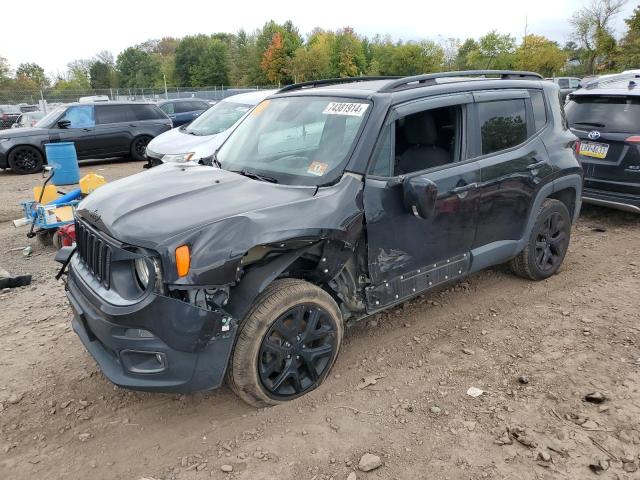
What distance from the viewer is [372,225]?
3.25m

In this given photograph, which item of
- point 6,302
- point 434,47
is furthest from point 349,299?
point 434,47

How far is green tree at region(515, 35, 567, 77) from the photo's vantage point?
4819 centimetres

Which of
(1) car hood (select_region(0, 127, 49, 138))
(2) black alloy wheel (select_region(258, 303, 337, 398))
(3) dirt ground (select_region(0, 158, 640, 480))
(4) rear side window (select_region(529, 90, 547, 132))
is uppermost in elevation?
(4) rear side window (select_region(529, 90, 547, 132))

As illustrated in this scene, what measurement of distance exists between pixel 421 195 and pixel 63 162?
6761 mm

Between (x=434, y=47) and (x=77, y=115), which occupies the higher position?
(x=434, y=47)

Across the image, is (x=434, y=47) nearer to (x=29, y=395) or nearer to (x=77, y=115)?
(x=77, y=115)

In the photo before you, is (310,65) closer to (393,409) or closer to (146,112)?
(146,112)

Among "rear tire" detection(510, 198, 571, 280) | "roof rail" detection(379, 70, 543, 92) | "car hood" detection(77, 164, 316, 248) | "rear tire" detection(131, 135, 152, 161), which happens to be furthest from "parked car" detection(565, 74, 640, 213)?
"rear tire" detection(131, 135, 152, 161)

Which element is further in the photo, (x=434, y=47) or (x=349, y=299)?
(x=434, y=47)

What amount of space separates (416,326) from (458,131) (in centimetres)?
160

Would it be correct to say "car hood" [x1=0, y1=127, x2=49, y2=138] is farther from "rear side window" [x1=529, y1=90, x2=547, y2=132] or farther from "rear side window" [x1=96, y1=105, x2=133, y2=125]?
"rear side window" [x1=529, y1=90, x2=547, y2=132]

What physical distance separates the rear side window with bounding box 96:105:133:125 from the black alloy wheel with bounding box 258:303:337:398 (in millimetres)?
11902

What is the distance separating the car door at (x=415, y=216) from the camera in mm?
3311

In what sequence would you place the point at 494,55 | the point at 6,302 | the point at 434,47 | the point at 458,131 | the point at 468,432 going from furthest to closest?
the point at 434,47 < the point at 494,55 < the point at 6,302 < the point at 458,131 < the point at 468,432
